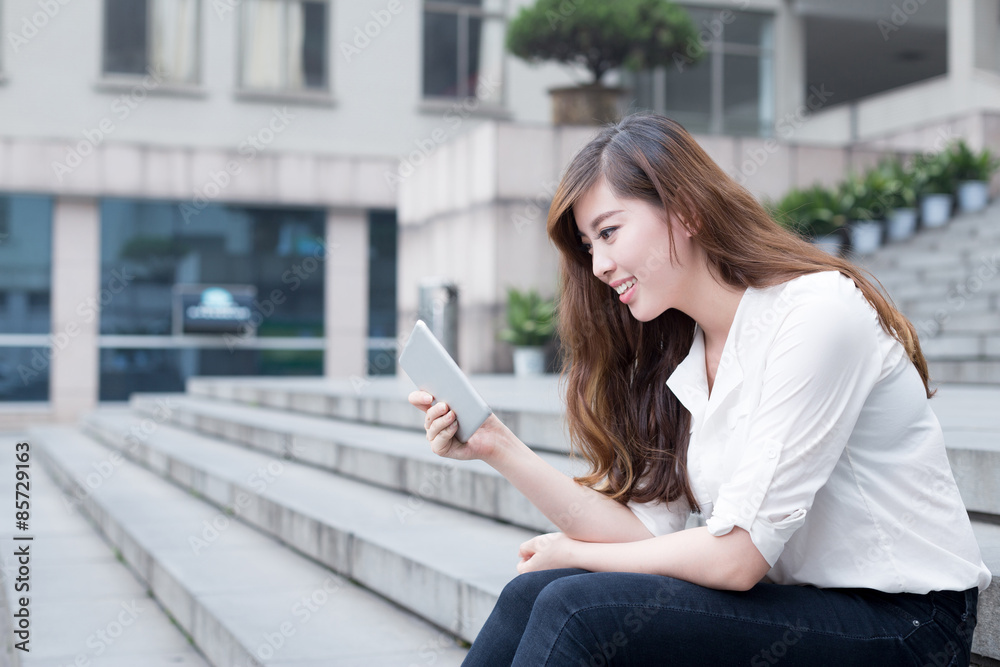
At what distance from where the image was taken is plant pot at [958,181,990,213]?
993 cm

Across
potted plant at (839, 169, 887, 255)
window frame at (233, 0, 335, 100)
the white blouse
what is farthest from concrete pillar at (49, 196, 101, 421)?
the white blouse

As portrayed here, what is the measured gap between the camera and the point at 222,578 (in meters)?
3.65

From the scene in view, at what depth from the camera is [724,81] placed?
1631 cm

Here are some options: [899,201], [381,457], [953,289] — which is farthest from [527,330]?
[899,201]

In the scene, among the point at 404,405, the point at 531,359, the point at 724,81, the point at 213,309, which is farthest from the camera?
the point at 724,81

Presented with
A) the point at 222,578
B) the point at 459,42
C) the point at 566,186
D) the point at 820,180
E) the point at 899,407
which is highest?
the point at 459,42

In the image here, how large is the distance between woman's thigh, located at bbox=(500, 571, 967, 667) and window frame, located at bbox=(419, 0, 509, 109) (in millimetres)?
14007

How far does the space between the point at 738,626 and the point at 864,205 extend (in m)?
8.61

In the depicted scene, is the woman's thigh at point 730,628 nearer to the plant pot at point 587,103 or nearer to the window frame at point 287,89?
the plant pot at point 587,103

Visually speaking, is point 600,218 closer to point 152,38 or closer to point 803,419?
point 803,419

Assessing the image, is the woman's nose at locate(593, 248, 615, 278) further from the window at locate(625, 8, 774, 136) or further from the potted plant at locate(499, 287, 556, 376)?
the window at locate(625, 8, 774, 136)

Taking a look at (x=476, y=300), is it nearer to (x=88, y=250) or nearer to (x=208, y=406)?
(x=208, y=406)

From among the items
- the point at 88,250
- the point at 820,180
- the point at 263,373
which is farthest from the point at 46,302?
the point at 820,180

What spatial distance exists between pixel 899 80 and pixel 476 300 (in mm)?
14662
